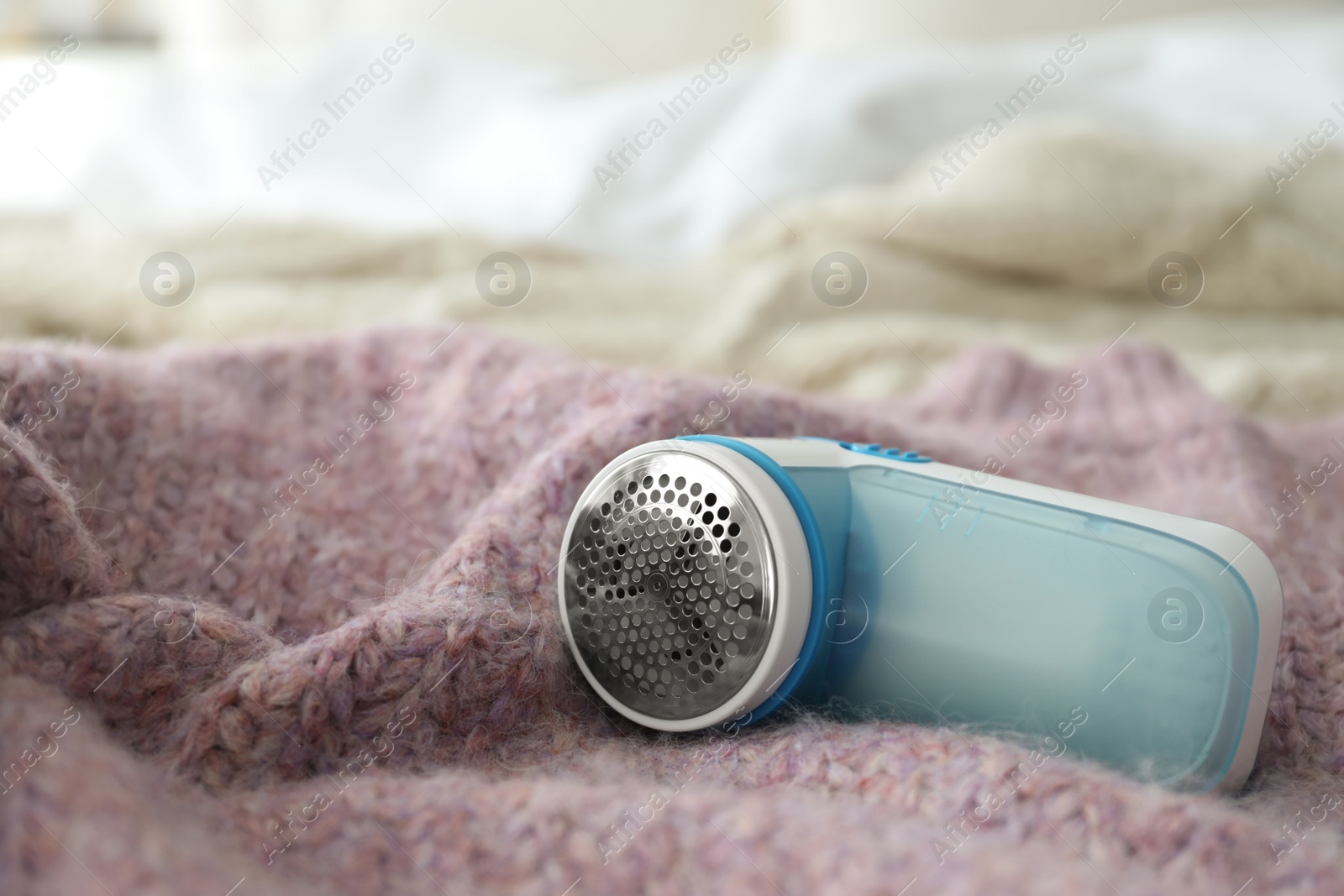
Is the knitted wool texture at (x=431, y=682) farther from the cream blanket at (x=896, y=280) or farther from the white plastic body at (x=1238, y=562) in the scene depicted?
the cream blanket at (x=896, y=280)

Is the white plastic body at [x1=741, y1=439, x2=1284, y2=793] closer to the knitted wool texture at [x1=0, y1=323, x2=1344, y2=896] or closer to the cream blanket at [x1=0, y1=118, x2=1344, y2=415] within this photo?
the knitted wool texture at [x1=0, y1=323, x2=1344, y2=896]

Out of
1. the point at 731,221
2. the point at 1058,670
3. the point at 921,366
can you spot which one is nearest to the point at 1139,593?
the point at 1058,670

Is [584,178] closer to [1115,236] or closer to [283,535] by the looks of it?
[1115,236]

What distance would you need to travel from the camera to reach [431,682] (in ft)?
1.57

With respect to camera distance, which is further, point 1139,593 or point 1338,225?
point 1338,225

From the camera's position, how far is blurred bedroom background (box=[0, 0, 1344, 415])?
1009mm

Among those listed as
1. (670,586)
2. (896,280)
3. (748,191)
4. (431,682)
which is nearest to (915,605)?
(670,586)

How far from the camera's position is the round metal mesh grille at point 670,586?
1.61 ft

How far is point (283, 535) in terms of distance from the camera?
62 centimetres

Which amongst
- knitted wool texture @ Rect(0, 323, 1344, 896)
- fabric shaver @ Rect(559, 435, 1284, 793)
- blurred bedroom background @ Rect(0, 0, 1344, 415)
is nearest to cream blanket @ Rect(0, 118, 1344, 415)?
blurred bedroom background @ Rect(0, 0, 1344, 415)

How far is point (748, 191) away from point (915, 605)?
35.4 inches

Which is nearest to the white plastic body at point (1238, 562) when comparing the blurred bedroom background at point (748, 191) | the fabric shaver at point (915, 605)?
the fabric shaver at point (915, 605)

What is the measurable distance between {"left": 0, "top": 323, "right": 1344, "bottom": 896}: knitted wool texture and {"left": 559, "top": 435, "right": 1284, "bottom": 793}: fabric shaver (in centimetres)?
3

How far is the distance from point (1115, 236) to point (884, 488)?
0.69 m
